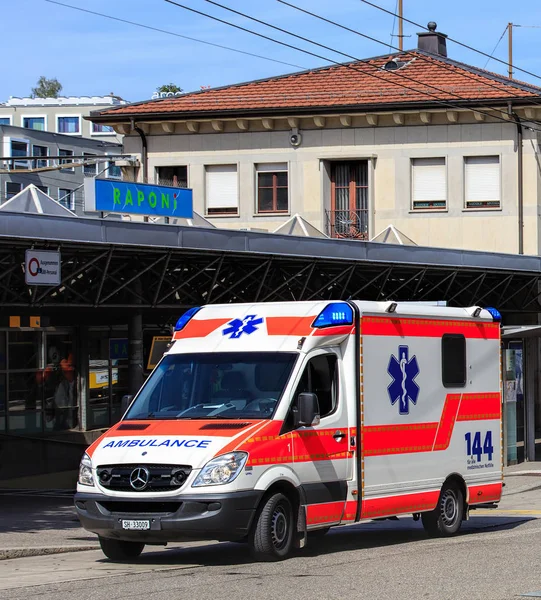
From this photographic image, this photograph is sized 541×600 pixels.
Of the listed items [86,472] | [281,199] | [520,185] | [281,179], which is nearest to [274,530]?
[86,472]

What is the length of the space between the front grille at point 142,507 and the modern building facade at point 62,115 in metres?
99.2

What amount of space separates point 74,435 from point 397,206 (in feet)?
50.7

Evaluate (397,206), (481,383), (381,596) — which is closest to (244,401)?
(381,596)

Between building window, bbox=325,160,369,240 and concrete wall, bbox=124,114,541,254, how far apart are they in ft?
1.05

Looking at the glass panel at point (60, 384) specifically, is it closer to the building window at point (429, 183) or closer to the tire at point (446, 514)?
the tire at point (446, 514)

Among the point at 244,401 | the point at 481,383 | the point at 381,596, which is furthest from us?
the point at 481,383

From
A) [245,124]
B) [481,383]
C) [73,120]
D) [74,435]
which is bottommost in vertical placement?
[74,435]

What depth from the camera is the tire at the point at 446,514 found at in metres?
14.6

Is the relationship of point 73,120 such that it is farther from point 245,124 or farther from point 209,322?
point 209,322

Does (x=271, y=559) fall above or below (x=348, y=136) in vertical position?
below

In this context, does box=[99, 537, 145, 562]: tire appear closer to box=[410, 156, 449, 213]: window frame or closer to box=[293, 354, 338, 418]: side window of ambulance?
box=[293, 354, 338, 418]: side window of ambulance

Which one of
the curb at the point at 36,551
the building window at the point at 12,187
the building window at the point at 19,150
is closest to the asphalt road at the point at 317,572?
the curb at the point at 36,551

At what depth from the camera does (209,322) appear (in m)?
13.4

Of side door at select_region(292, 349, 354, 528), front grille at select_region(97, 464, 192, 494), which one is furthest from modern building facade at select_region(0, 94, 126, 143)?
front grille at select_region(97, 464, 192, 494)
